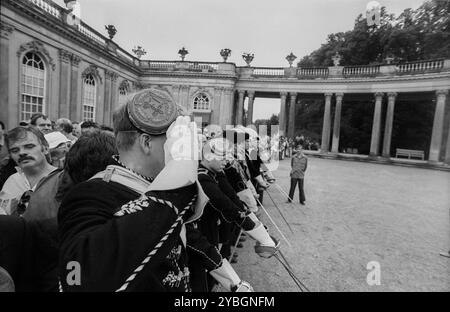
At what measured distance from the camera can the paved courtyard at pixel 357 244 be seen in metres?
3.93

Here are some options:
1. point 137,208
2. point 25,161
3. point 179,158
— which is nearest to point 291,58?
point 25,161

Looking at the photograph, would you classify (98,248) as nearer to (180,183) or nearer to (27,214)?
(180,183)

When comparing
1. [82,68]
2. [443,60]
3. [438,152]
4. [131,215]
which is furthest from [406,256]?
[443,60]

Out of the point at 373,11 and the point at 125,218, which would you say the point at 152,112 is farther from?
the point at 373,11

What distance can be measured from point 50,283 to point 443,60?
94.3 feet

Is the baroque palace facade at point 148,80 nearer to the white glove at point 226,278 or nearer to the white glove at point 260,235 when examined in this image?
the white glove at point 260,235

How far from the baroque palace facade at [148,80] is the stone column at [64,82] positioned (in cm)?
6

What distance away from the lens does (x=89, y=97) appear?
64.3 ft

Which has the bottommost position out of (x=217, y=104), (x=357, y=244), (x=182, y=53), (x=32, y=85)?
(x=357, y=244)

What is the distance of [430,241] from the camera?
5.78 metres

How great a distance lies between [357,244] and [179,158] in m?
5.48

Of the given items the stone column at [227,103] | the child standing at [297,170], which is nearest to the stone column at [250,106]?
the stone column at [227,103]

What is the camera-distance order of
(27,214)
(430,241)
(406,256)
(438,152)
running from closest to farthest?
(27,214), (406,256), (430,241), (438,152)

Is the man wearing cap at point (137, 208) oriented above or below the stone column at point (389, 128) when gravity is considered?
below
